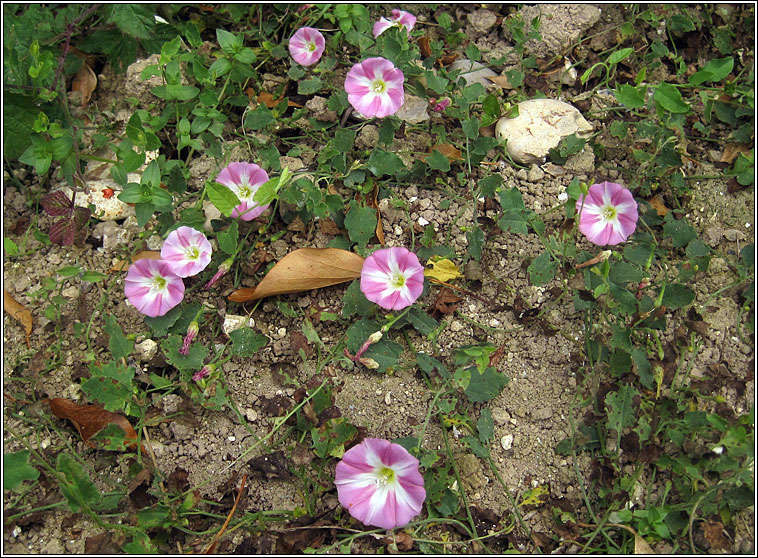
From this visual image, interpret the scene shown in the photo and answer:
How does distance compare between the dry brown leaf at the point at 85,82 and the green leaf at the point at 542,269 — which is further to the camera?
the dry brown leaf at the point at 85,82

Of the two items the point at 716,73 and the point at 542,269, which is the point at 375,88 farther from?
the point at 716,73

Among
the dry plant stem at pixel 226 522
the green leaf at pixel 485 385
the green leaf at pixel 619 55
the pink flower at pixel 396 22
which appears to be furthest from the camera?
the pink flower at pixel 396 22

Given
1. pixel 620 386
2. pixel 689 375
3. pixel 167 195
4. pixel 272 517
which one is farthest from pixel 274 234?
pixel 689 375

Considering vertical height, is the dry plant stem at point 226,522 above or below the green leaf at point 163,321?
below

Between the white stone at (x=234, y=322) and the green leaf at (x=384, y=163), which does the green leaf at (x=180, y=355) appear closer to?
the white stone at (x=234, y=322)

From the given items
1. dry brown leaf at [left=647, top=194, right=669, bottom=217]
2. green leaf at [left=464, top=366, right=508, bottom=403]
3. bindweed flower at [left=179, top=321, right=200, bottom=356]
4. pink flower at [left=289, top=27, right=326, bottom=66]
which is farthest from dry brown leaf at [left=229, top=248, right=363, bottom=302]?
dry brown leaf at [left=647, top=194, right=669, bottom=217]

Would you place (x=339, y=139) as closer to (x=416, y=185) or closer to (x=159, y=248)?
(x=416, y=185)

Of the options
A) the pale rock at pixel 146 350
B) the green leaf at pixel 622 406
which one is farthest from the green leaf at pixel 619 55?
the pale rock at pixel 146 350
